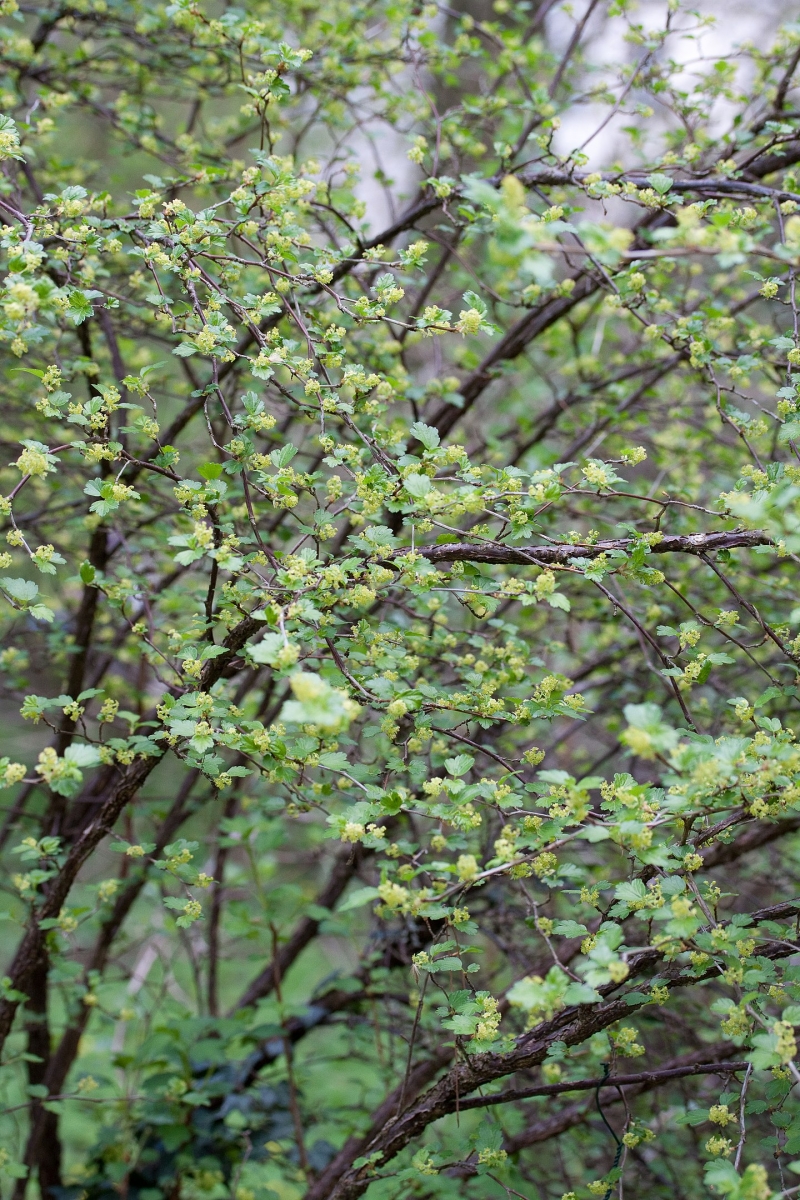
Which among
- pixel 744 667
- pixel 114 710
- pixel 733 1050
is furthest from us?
pixel 744 667

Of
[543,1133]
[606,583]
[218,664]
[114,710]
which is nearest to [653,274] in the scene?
[606,583]

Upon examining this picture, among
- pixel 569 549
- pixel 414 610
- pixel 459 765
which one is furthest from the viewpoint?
pixel 414 610

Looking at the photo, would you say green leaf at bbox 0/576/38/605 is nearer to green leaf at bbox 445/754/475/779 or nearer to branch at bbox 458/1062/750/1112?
green leaf at bbox 445/754/475/779

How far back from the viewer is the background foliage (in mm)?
1639

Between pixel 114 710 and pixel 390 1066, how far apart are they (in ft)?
5.49

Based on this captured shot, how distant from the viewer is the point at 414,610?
256cm

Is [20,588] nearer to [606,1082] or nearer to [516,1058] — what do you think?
[516,1058]

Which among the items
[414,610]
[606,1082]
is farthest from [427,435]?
[606,1082]

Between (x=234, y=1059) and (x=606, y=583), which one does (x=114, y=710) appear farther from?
(x=234, y=1059)

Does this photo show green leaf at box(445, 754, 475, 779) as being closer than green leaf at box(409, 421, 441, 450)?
Yes

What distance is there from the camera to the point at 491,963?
3.79 metres

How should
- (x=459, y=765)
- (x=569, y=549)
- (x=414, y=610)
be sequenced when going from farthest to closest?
1. (x=414, y=610)
2. (x=569, y=549)
3. (x=459, y=765)

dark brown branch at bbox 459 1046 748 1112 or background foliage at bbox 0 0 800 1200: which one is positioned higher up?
background foliage at bbox 0 0 800 1200

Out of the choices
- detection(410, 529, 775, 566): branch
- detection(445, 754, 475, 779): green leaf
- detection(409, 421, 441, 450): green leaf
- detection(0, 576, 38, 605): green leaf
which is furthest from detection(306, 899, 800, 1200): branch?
detection(0, 576, 38, 605): green leaf
